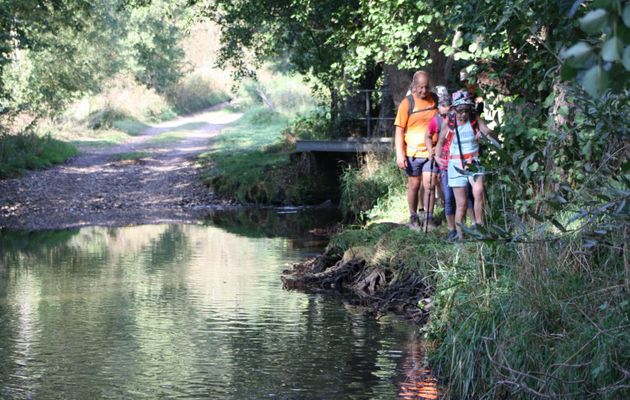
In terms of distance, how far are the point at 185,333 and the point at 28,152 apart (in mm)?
18301

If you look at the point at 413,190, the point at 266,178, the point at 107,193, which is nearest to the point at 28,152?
the point at 107,193

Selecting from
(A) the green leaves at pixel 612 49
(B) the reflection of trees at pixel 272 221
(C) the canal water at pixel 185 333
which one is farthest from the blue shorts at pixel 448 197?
(A) the green leaves at pixel 612 49

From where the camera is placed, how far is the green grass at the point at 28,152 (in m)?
24.6

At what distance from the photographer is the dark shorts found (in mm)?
12020

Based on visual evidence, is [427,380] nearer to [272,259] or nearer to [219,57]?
[272,259]

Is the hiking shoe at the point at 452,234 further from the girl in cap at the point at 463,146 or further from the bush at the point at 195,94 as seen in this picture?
the bush at the point at 195,94

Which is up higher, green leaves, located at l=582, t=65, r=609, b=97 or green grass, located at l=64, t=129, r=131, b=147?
green grass, located at l=64, t=129, r=131, b=147

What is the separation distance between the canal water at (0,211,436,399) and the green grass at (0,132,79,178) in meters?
10.0

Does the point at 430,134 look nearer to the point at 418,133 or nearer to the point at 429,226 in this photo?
the point at 418,133

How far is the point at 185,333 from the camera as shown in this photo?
9.47m

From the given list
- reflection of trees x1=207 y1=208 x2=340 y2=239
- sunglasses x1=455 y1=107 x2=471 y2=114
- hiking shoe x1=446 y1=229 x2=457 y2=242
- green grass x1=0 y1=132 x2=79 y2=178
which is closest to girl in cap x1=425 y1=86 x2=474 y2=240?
hiking shoe x1=446 y1=229 x2=457 y2=242

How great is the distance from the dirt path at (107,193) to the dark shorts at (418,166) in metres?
8.25

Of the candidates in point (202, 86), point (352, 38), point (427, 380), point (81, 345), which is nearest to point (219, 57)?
point (352, 38)

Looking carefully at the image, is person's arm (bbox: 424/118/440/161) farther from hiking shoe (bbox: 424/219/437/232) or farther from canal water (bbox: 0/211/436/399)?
canal water (bbox: 0/211/436/399)
